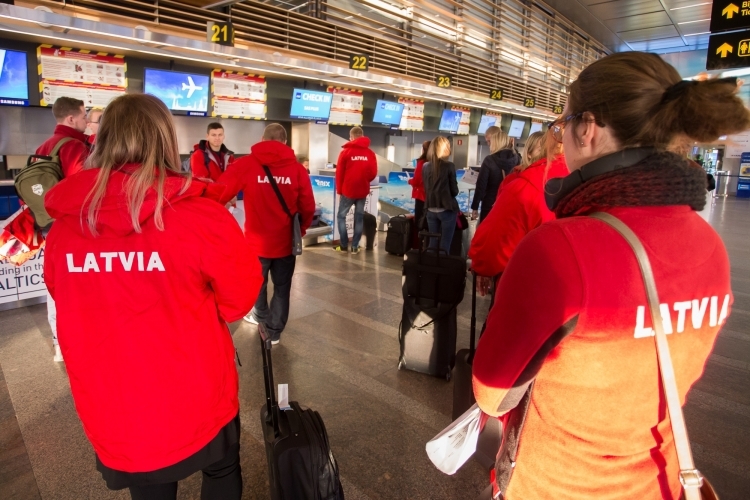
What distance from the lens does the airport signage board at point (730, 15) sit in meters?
5.52

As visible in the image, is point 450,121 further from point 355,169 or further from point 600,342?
point 600,342

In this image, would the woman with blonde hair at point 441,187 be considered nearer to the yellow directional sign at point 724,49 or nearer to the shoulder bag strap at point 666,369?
the yellow directional sign at point 724,49

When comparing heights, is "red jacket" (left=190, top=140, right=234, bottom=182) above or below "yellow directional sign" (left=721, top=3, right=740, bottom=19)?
below

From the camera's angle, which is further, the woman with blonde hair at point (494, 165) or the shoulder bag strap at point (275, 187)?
the woman with blonde hair at point (494, 165)

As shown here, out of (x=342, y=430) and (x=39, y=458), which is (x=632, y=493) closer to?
(x=342, y=430)

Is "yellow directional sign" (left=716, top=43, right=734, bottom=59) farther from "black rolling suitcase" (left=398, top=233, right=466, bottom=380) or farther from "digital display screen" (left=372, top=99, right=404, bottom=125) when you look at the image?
"digital display screen" (left=372, top=99, right=404, bottom=125)

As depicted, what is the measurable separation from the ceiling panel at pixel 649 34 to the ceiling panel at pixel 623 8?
78.1 inches

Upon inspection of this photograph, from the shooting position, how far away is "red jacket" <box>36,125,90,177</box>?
3025 millimetres

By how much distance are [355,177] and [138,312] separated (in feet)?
19.1

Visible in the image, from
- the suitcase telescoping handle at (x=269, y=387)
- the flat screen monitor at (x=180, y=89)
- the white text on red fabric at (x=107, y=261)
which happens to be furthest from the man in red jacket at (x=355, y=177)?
the white text on red fabric at (x=107, y=261)

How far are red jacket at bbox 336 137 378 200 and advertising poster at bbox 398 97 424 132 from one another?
3955 millimetres

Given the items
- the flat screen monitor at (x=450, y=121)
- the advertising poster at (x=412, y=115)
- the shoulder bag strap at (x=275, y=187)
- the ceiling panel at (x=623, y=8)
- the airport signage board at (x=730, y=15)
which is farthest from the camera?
the flat screen monitor at (x=450, y=121)

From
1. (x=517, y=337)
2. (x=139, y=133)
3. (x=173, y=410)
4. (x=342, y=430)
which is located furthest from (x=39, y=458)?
(x=517, y=337)

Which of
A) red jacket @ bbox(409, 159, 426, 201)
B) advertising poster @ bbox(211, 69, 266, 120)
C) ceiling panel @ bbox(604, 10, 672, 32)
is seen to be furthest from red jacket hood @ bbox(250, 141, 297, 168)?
ceiling panel @ bbox(604, 10, 672, 32)
